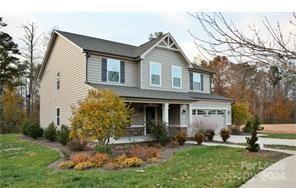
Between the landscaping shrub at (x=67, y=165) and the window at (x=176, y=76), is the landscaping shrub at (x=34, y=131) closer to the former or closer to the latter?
the window at (x=176, y=76)

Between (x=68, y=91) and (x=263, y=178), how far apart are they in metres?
14.9

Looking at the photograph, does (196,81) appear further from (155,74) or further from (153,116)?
(153,116)

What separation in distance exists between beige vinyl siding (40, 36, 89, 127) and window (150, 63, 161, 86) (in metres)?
5.27

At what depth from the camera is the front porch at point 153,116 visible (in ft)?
66.6

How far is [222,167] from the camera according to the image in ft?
33.9

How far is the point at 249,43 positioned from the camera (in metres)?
2.86

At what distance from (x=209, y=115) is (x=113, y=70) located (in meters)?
9.87

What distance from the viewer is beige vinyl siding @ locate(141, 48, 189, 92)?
21500 mm

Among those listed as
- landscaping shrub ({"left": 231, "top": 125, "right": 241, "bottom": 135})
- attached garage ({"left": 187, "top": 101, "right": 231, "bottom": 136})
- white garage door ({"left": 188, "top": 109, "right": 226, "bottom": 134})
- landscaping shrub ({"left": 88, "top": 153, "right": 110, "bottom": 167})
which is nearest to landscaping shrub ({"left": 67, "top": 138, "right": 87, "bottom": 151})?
landscaping shrub ({"left": 88, "top": 153, "right": 110, "bottom": 167})

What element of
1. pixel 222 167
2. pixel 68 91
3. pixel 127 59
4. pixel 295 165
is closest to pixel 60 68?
pixel 68 91

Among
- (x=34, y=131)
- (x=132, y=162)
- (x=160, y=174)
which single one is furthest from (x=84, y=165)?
(x=34, y=131)

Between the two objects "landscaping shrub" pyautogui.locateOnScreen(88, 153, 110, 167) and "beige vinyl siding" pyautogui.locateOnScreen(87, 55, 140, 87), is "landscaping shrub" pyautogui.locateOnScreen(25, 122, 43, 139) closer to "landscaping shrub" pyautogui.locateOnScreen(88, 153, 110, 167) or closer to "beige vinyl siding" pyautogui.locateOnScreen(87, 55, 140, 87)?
"beige vinyl siding" pyautogui.locateOnScreen(87, 55, 140, 87)

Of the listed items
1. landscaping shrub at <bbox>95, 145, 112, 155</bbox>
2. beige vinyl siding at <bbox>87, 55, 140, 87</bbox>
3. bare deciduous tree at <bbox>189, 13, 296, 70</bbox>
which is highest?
beige vinyl siding at <bbox>87, 55, 140, 87</bbox>

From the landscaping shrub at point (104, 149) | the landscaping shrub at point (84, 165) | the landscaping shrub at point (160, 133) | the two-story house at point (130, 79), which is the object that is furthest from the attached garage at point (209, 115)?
the landscaping shrub at point (84, 165)
